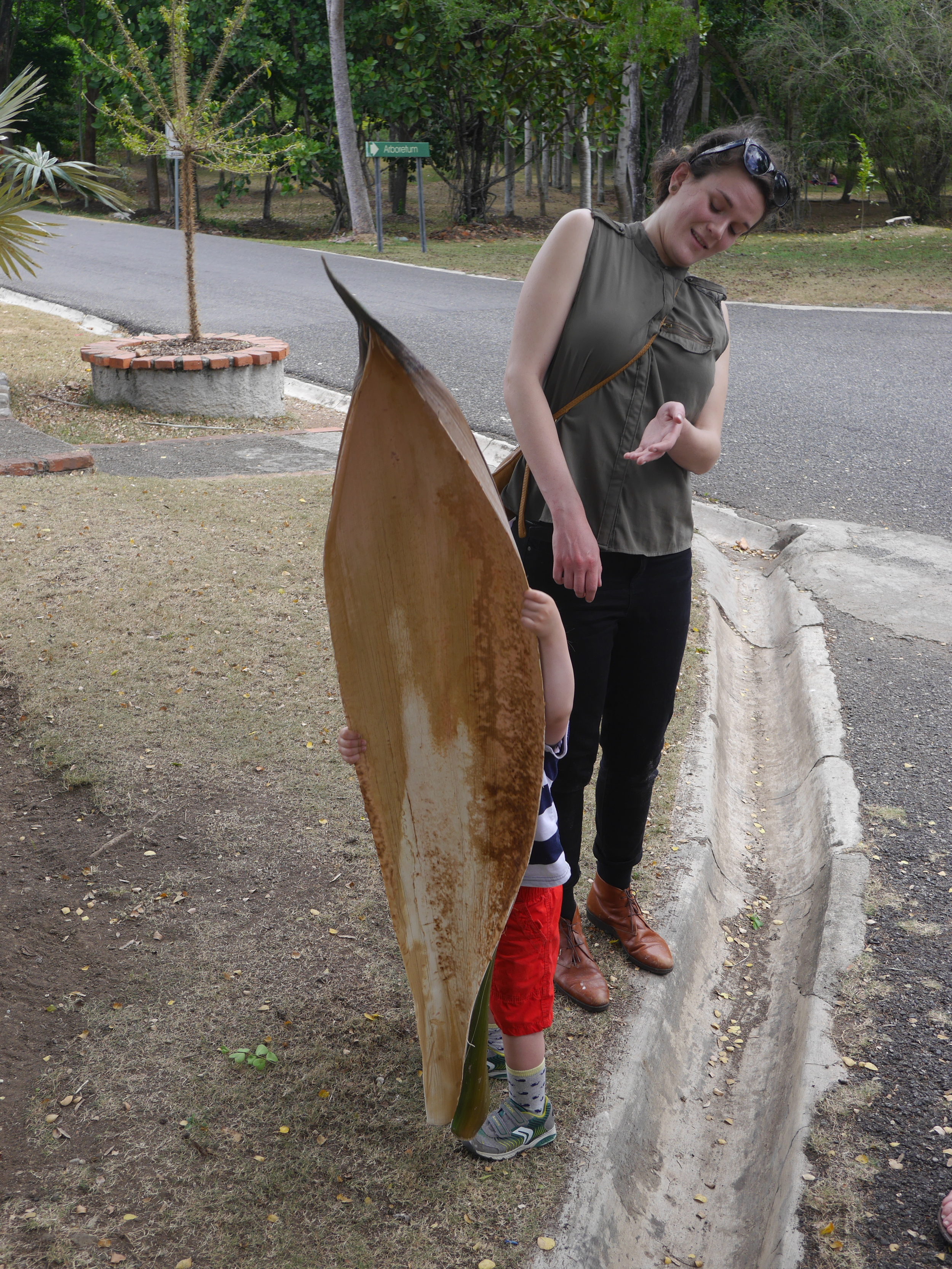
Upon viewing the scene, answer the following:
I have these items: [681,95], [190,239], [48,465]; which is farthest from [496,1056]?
[681,95]

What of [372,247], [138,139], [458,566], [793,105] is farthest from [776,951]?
[793,105]

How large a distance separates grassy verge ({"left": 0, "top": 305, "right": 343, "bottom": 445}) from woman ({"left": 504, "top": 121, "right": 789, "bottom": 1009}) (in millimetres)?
5722

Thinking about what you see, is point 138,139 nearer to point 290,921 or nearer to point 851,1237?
point 290,921

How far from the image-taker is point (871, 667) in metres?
4.35

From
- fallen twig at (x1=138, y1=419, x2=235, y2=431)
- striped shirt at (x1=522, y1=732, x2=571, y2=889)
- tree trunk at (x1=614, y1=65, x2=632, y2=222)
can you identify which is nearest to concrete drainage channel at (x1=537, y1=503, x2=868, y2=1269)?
striped shirt at (x1=522, y1=732, x2=571, y2=889)

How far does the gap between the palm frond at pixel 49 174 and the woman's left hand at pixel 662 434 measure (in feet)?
9.87

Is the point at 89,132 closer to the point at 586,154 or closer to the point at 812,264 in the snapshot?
the point at 586,154

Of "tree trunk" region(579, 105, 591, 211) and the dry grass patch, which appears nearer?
the dry grass patch

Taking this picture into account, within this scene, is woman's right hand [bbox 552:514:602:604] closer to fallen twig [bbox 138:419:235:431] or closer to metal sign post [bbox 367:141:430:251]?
fallen twig [bbox 138:419:235:431]

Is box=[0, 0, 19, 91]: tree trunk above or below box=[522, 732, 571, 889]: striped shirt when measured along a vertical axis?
above

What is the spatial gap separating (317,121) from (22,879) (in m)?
22.9

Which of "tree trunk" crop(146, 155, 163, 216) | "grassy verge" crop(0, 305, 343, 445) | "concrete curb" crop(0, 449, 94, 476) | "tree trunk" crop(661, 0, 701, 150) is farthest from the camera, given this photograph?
"tree trunk" crop(146, 155, 163, 216)

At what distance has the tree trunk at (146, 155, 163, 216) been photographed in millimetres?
25344

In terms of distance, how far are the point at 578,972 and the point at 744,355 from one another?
8.51 m
